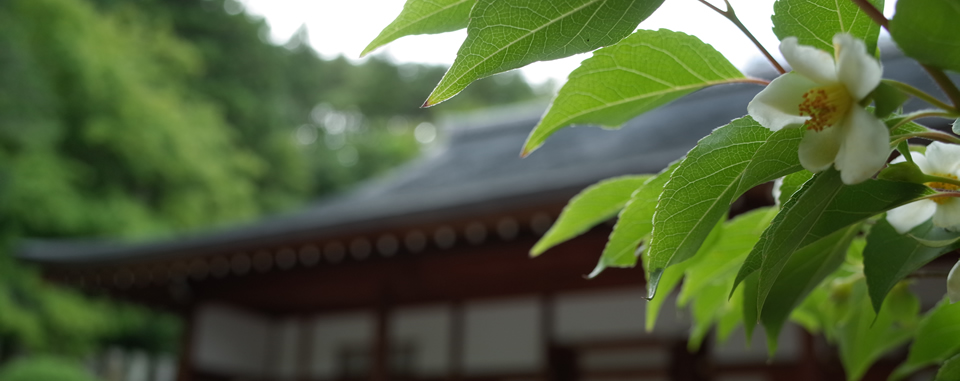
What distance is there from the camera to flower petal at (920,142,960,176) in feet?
1.63

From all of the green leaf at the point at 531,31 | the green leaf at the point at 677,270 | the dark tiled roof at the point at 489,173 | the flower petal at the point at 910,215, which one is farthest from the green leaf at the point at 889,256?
the dark tiled roof at the point at 489,173

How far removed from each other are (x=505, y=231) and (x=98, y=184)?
882cm

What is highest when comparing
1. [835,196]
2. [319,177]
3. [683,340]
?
[319,177]

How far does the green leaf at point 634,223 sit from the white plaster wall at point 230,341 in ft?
17.6

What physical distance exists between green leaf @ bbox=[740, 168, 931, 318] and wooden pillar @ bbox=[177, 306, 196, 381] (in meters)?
5.48

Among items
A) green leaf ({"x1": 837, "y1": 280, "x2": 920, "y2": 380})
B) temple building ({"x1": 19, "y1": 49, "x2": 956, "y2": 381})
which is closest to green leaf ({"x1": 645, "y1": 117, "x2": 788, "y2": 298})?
green leaf ({"x1": 837, "y1": 280, "x2": 920, "y2": 380})

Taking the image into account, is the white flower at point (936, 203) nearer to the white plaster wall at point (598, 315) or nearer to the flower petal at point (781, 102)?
the flower petal at point (781, 102)

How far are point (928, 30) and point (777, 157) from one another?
0.31 feet

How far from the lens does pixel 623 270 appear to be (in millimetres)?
4168

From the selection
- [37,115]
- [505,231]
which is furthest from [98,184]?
[505,231]

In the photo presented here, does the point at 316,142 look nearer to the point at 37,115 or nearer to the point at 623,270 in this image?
the point at 37,115

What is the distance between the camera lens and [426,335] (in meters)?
5.45

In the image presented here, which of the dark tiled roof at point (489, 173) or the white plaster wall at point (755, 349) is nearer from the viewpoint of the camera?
the dark tiled roof at point (489, 173)

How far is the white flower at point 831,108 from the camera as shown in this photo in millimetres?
357
